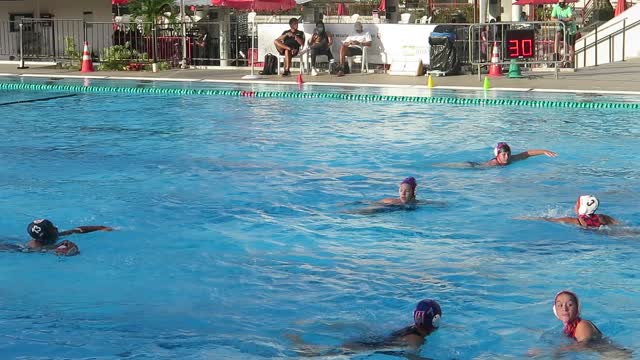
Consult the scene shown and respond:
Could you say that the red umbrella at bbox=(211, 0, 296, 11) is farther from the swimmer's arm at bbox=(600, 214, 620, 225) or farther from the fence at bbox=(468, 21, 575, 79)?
the swimmer's arm at bbox=(600, 214, 620, 225)

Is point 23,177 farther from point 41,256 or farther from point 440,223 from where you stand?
point 440,223

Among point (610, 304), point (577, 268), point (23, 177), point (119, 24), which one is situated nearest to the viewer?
point (610, 304)

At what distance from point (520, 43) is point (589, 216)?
11.4m

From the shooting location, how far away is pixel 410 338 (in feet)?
23.6

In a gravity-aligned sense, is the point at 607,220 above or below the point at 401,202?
below

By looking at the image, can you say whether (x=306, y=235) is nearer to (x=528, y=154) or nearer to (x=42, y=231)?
(x=42, y=231)

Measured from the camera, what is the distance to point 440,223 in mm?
10852

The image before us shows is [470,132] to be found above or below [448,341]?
above

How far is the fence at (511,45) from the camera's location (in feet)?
68.5

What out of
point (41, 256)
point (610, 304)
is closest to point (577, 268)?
point (610, 304)

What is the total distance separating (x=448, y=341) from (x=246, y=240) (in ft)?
11.3

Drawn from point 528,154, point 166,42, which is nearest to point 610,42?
Result: point 166,42

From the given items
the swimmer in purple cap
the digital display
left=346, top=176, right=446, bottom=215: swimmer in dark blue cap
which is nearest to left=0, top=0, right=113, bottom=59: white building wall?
the digital display

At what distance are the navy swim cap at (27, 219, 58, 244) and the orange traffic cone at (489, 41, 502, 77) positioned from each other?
13919 mm
